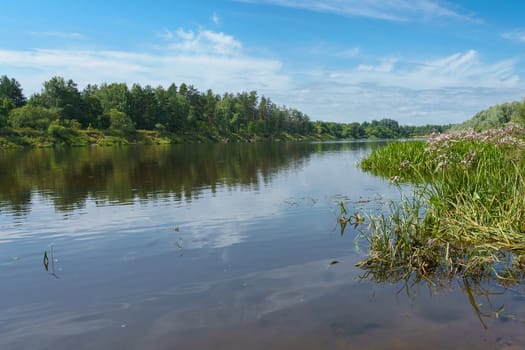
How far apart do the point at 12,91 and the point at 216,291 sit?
162753mm

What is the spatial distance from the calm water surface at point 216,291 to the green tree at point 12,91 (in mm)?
148896

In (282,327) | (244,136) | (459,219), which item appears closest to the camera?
(282,327)

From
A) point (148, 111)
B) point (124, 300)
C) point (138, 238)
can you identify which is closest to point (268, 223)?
point (138, 238)

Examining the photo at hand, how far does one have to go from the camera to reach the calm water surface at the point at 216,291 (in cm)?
632

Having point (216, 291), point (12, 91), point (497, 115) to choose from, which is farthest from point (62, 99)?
point (216, 291)

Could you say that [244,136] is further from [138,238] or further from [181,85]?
[138,238]

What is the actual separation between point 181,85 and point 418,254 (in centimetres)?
18415

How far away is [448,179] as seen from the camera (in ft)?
37.8

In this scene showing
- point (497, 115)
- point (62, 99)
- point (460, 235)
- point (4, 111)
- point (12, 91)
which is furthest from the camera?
point (12, 91)

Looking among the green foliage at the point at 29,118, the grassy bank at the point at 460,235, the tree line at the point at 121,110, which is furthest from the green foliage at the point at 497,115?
the green foliage at the point at 29,118

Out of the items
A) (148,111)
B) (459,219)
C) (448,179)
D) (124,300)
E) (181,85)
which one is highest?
(181,85)

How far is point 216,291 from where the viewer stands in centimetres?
823

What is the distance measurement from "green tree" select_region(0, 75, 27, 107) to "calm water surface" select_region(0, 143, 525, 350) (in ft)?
489

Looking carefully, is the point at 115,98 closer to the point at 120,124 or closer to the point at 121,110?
the point at 121,110
